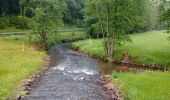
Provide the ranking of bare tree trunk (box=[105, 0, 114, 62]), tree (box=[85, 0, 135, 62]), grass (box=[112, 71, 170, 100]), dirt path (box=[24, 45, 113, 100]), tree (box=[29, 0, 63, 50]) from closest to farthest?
grass (box=[112, 71, 170, 100])
dirt path (box=[24, 45, 113, 100])
tree (box=[85, 0, 135, 62])
bare tree trunk (box=[105, 0, 114, 62])
tree (box=[29, 0, 63, 50])

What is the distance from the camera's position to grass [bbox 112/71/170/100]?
85.7ft

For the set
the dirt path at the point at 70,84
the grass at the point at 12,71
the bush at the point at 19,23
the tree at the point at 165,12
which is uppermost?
the tree at the point at 165,12

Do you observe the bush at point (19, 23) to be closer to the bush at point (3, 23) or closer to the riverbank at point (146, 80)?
the bush at point (3, 23)

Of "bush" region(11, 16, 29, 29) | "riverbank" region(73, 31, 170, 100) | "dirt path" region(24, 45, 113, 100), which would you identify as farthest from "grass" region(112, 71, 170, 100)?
"bush" region(11, 16, 29, 29)

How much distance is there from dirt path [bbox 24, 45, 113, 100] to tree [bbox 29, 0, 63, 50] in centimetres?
2053

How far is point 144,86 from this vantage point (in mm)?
29703

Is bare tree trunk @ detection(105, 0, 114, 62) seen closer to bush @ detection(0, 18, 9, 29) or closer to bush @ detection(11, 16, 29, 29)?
bush @ detection(0, 18, 9, 29)

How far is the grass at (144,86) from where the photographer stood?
2611cm

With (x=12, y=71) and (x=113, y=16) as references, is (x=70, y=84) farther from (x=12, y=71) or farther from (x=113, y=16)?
(x=113, y=16)

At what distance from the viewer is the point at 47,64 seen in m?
47.6

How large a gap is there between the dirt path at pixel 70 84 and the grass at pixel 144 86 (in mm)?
1994

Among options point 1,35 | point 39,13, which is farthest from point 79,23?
point 39,13

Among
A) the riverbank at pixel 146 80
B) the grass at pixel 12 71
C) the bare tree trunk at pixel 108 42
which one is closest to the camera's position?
the riverbank at pixel 146 80

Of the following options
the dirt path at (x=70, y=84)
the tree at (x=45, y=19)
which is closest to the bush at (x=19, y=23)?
the tree at (x=45, y=19)
